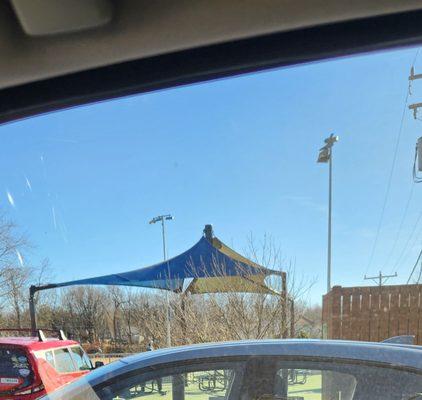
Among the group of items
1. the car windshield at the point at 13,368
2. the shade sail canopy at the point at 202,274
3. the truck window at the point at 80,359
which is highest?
the shade sail canopy at the point at 202,274

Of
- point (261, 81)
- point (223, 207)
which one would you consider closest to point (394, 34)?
point (261, 81)

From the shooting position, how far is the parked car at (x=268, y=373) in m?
1.34

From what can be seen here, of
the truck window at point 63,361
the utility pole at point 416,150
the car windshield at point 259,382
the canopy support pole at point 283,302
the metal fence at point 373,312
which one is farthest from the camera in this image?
the canopy support pole at point 283,302

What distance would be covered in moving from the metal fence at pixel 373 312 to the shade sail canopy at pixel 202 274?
352 millimetres

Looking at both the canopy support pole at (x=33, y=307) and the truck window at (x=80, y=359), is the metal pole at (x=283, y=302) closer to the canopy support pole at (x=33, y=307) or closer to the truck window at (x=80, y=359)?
the truck window at (x=80, y=359)

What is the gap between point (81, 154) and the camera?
198cm

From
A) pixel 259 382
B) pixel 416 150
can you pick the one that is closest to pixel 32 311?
pixel 259 382

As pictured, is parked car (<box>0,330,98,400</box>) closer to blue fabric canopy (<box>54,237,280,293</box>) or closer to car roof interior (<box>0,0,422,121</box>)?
blue fabric canopy (<box>54,237,280,293</box>)

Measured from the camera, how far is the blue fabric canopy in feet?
6.55

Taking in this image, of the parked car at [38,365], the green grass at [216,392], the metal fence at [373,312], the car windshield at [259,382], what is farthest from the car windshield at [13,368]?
the metal fence at [373,312]

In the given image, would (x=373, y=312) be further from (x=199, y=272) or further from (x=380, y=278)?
(x=199, y=272)

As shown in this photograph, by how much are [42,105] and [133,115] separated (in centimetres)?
35

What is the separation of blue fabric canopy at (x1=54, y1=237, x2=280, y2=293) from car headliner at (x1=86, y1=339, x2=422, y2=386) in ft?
1.35

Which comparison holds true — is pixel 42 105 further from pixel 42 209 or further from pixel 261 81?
pixel 261 81
